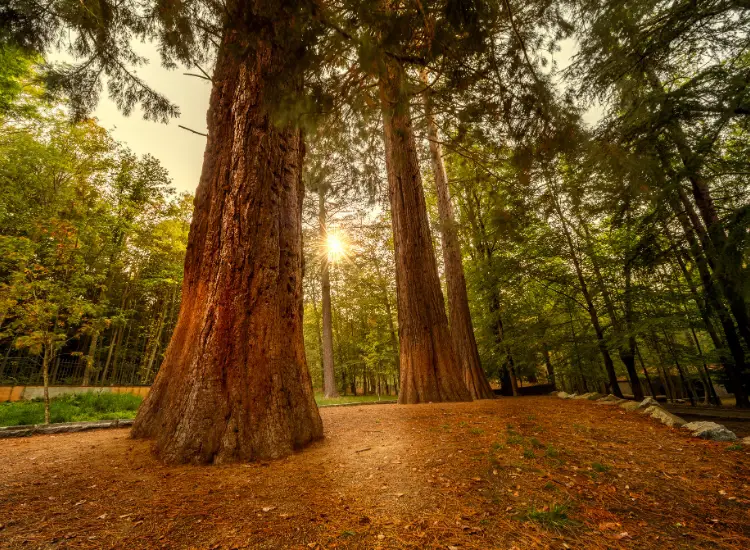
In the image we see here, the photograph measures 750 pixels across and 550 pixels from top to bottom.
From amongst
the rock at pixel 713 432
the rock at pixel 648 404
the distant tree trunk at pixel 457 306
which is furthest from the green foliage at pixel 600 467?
the distant tree trunk at pixel 457 306

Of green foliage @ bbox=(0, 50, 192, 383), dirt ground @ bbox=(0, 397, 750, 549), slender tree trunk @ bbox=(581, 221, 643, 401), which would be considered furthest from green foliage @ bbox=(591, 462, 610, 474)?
green foliage @ bbox=(0, 50, 192, 383)

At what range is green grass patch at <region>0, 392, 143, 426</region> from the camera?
555cm

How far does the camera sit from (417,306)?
614 centimetres

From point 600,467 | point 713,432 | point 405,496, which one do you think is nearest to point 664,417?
point 713,432

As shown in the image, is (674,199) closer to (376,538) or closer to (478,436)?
(478,436)

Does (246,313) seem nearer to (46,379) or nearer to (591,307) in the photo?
(46,379)

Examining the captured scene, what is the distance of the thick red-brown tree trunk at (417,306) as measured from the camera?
5.79 metres

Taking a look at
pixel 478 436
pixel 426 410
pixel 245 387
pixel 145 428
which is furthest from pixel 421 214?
pixel 145 428

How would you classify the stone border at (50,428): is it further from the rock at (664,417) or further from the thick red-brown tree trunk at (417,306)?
the rock at (664,417)

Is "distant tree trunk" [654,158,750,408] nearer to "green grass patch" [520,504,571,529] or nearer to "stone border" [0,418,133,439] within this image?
"green grass patch" [520,504,571,529]

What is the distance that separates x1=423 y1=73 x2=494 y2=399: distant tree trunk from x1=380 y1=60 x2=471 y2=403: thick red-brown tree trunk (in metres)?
0.92

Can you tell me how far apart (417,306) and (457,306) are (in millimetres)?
1846

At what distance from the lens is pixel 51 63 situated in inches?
146

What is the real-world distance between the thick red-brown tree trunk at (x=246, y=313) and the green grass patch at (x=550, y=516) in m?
1.98
